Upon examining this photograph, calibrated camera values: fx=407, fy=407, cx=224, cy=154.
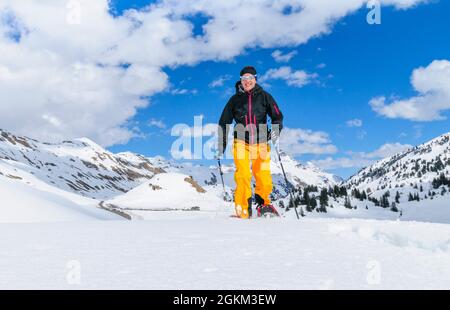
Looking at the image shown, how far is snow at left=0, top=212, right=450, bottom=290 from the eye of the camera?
3.71 m

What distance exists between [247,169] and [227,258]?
5.32 meters

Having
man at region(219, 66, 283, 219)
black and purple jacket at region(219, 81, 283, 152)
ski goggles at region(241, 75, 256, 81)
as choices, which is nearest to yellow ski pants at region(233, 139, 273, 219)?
man at region(219, 66, 283, 219)

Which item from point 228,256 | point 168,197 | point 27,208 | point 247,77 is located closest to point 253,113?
point 247,77

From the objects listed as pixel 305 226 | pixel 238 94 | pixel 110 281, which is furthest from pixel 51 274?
pixel 238 94

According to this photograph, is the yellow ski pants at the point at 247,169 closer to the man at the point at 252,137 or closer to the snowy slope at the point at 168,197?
the man at the point at 252,137

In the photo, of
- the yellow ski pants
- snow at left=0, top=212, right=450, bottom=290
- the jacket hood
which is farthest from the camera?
the jacket hood

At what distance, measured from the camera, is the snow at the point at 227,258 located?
371cm

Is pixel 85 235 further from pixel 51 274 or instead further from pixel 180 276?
pixel 180 276

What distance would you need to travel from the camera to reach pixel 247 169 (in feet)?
32.2

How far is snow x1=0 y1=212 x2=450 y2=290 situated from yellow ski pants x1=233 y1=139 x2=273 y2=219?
118 inches

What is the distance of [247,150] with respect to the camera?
392 inches

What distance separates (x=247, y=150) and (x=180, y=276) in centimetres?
630

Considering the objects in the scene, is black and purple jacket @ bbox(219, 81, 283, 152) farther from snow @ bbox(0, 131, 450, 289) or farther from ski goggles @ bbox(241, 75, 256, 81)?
snow @ bbox(0, 131, 450, 289)

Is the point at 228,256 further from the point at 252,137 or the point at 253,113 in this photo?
the point at 253,113
